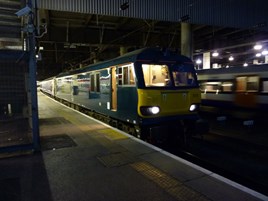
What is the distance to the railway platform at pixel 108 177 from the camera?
3.62m

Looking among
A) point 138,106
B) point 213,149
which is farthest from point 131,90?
point 213,149

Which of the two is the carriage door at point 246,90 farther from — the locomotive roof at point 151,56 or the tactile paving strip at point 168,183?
the tactile paving strip at point 168,183

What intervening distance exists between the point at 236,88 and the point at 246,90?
693 millimetres

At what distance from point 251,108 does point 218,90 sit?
259 cm

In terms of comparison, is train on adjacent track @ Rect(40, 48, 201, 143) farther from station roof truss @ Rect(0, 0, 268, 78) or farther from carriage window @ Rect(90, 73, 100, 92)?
station roof truss @ Rect(0, 0, 268, 78)

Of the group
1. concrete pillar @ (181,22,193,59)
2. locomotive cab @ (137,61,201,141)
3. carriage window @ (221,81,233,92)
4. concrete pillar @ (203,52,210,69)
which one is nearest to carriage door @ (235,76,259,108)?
carriage window @ (221,81,233,92)

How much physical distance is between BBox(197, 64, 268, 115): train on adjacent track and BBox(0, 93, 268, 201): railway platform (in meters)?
7.71

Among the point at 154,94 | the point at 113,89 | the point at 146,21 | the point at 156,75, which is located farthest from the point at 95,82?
the point at 146,21

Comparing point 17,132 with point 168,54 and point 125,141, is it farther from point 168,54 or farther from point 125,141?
point 168,54

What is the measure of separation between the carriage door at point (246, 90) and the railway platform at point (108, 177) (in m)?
7.81

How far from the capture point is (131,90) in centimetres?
730

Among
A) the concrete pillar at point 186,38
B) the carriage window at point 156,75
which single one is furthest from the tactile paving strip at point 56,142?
the concrete pillar at point 186,38

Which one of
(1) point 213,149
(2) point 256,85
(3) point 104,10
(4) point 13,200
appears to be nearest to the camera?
(4) point 13,200

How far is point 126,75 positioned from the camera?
7.72 metres
